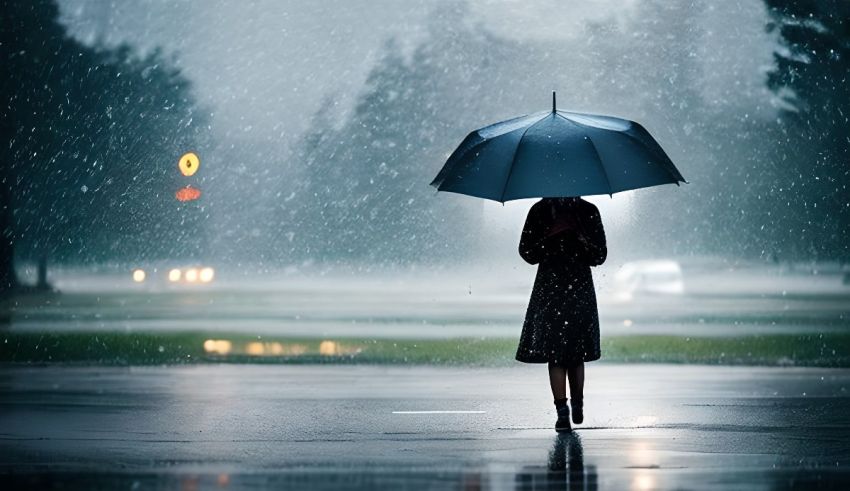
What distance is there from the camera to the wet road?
9492mm

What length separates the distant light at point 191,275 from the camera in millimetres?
22845

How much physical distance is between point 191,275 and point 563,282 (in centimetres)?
1222

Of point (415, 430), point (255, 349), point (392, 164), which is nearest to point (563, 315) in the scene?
point (415, 430)

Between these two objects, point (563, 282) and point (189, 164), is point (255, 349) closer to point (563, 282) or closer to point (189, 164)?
point (189, 164)

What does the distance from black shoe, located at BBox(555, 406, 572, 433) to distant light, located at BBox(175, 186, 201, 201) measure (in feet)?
39.0

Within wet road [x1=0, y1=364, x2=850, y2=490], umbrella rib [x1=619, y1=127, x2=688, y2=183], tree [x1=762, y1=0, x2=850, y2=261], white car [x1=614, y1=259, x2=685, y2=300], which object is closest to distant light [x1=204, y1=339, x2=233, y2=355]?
wet road [x1=0, y1=364, x2=850, y2=490]

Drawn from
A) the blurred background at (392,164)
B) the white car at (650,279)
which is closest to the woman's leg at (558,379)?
the blurred background at (392,164)

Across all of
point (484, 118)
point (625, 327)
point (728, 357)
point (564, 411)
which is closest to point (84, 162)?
point (484, 118)

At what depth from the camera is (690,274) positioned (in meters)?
22.1

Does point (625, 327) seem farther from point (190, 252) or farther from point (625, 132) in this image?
point (625, 132)

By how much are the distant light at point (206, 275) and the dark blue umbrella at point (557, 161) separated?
11.8 meters

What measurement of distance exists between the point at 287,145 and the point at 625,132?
39.5ft

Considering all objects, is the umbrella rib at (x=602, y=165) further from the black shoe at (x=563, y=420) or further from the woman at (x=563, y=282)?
the black shoe at (x=563, y=420)

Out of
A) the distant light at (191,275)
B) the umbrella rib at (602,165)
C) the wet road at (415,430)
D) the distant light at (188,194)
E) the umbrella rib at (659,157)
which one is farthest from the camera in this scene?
the distant light at (191,275)
